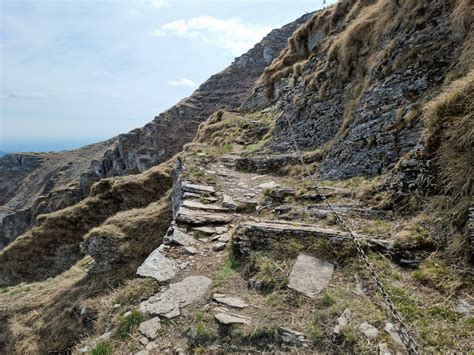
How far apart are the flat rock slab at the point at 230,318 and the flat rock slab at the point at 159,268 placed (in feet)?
7.07

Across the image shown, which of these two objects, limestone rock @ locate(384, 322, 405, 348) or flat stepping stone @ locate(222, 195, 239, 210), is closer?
limestone rock @ locate(384, 322, 405, 348)

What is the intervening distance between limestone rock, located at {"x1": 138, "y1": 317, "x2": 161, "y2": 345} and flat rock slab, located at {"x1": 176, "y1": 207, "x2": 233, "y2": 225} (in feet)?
11.7

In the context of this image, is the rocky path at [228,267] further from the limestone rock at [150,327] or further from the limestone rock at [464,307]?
the limestone rock at [464,307]

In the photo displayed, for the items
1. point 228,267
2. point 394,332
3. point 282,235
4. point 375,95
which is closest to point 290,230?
point 282,235

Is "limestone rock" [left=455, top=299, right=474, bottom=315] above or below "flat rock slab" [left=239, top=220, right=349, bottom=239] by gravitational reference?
below

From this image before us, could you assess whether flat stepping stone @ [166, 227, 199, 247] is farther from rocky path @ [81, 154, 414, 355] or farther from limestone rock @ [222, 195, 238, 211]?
limestone rock @ [222, 195, 238, 211]

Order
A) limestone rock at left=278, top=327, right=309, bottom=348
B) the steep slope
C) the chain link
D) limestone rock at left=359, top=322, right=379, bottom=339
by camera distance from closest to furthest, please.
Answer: the chain link → limestone rock at left=359, top=322, right=379, bottom=339 → limestone rock at left=278, top=327, right=309, bottom=348 → the steep slope

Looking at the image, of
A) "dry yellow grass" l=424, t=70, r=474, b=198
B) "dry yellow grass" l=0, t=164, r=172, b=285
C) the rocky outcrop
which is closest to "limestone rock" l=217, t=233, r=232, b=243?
"dry yellow grass" l=424, t=70, r=474, b=198

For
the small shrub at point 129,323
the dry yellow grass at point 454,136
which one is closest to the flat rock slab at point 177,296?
the small shrub at point 129,323

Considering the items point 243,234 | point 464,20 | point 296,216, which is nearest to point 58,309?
point 243,234

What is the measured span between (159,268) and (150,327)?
6.02 ft

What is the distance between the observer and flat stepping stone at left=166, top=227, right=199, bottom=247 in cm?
819

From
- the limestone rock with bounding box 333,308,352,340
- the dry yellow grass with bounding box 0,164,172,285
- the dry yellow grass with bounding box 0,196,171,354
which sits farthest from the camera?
the dry yellow grass with bounding box 0,164,172,285

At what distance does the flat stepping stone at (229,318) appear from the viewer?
5.05m
